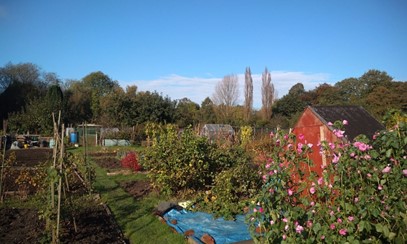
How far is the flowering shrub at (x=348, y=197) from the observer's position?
215 centimetres

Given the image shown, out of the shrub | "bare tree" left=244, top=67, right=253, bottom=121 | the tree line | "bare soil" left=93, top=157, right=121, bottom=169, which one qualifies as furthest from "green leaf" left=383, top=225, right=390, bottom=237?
"bare tree" left=244, top=67, right=253, bottom=121

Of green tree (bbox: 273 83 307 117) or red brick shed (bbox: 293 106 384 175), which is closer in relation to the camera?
red brick shed (bbox: 293 106 384 175)

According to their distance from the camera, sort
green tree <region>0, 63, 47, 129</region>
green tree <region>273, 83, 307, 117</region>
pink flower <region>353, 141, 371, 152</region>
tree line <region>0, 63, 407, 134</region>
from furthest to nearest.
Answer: green tree <region>273, 83, 307, 117</region>
green tree <region>0, 63, 47, 129</region>
tree line <region>0, 63, 407, 134</region>
pink flower <region>353, 141, 371, 152</region>

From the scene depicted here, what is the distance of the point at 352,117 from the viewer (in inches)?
249

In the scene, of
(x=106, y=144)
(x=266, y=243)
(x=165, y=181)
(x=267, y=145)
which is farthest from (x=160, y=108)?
(x=266, y=243)

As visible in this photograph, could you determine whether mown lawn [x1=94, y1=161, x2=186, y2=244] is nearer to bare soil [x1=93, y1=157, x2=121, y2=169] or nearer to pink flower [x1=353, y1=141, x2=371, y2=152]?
pink flower [x1=353, y1=141, x2=371, y2=152]

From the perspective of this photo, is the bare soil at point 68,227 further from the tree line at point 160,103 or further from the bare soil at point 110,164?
the tree line at point 160,103

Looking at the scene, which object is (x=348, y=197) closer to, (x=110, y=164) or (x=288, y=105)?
(x=110, y=164)

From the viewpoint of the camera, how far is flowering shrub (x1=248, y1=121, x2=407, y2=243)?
2.15 metres

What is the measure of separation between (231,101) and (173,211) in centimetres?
3627

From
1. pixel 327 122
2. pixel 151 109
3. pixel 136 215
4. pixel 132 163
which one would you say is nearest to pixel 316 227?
pixel 327 122

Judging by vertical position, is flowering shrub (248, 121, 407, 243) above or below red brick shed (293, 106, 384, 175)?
below

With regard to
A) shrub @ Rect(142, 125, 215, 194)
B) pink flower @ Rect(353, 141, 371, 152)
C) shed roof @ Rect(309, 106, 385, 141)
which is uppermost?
shed roof @ Rect(309, 106, 385, 141)

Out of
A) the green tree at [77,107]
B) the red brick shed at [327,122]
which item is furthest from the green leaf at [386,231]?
the green tree at [77,107]
